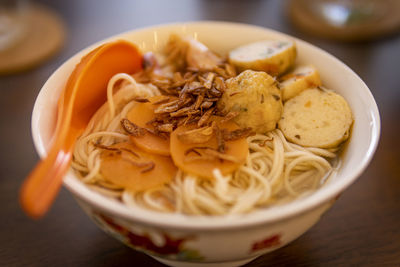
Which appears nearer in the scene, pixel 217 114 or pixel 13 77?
pixel 217 114

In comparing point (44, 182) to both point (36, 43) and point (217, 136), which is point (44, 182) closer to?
point (217, 136)

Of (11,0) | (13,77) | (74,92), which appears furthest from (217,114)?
(11,0)

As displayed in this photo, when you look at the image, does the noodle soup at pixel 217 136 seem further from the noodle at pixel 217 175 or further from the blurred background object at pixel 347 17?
the blurred background object at pixel 347 17

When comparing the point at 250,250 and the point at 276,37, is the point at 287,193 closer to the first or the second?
the point at 250,250

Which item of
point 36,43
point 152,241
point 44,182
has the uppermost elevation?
point 44,182

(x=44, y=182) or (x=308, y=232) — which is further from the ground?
(x=44, y=182)

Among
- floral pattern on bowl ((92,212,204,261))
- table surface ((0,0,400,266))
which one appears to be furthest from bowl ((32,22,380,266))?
table surface ((0,0,400,266))

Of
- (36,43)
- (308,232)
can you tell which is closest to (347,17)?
(308,232)
